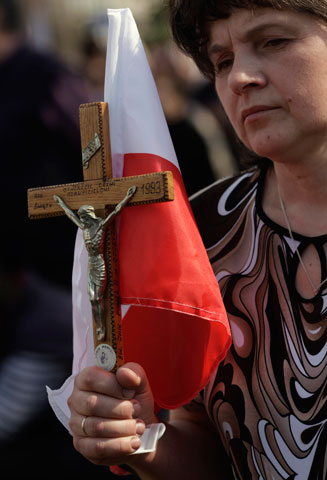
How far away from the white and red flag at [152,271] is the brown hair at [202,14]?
171 millimetres

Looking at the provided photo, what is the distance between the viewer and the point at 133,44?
216 centimetres

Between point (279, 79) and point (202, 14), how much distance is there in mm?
336

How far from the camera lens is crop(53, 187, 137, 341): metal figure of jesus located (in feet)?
6.31

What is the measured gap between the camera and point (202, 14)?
2.13 m

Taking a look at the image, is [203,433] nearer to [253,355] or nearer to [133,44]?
[253,355]

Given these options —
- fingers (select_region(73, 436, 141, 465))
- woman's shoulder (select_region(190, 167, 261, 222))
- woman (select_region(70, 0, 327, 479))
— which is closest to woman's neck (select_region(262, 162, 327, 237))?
woman (select_region(70, 0, 327, 479))

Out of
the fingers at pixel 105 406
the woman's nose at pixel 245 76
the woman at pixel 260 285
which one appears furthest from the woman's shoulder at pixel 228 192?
the fingers at pixel 105 406

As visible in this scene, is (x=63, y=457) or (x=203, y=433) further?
(x=63, y=457)

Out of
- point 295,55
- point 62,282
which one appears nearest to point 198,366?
point 295,55

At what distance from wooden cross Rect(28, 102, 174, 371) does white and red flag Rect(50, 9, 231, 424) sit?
0.25 ft

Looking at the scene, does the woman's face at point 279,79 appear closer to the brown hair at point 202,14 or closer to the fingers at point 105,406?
the brown hair at point 202,14

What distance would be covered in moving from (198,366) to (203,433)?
0.35 metres

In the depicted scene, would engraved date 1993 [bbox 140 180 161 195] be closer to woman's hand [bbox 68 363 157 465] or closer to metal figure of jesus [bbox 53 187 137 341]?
metal figure of jesus [bbox 53 187 137 341]

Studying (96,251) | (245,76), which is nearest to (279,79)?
(245,76)
